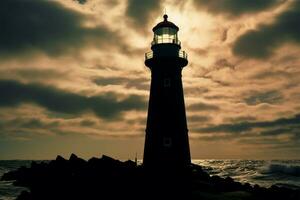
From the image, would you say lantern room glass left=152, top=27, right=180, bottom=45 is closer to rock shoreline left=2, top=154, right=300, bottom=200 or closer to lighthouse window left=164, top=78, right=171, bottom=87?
lighthouse window left=164, top=78, right=171, bottom=87

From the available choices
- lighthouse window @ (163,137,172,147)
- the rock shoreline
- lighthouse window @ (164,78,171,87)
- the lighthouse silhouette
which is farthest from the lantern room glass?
the rock shoreline

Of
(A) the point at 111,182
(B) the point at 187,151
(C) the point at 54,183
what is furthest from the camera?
(B) the point at 187,151

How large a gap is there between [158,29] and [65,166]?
925 cm

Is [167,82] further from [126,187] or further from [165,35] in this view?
[126,187]

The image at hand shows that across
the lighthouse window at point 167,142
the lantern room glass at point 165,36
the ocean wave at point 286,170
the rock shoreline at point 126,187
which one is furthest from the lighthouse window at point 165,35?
the ocean wave at point 286,170

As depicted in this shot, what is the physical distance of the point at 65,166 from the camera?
22016 millimetres

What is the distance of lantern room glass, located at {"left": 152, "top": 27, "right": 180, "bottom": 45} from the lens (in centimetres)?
2265

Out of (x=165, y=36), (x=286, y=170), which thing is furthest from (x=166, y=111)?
(x=286, y=170)

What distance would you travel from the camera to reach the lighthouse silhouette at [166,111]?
21.2m

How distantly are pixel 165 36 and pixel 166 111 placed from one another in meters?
4.43

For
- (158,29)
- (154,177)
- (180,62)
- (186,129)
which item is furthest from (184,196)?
(158,29)

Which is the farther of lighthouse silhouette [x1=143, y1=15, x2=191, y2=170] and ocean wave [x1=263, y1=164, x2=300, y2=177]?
ocean wave [x1=263, y1=164, x2=300, y2=177]

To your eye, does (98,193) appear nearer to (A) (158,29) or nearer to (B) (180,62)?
(B) (180,62)

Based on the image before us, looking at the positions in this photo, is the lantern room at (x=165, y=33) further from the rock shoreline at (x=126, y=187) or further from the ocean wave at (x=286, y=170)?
the ocean wave at (x=286, y=170)
